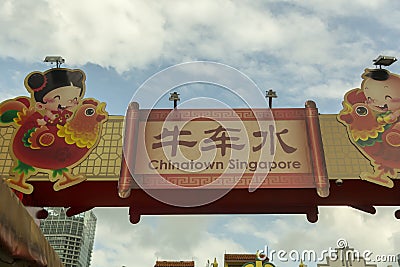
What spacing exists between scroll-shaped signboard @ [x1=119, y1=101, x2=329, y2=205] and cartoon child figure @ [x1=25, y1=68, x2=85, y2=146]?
1.02 metres

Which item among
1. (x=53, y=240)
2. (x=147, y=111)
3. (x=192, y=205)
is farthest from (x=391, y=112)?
(x=53, y=240)

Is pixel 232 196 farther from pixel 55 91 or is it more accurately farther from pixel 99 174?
pixel 55 91

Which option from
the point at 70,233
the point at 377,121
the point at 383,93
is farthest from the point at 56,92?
the point at 70,233

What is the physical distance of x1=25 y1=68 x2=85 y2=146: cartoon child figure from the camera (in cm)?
648

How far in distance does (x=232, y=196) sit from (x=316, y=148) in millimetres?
1466

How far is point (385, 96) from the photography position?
661cm

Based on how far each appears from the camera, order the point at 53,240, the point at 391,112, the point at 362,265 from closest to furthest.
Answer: the point at 391,112
the point at 362,265
the point at 53,240

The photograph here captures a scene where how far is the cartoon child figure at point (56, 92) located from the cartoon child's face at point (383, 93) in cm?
476

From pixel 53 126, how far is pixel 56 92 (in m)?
0.64

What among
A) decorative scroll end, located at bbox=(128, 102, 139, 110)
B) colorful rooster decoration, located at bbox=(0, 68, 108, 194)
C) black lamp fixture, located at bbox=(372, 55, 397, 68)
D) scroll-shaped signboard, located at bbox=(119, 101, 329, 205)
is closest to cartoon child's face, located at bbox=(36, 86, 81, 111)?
colorful rooster decoration, located at bbox=(0, 68, 108, 194)

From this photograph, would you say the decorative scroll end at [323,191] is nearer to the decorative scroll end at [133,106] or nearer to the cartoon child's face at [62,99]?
the decorative scroll end at [133,106]

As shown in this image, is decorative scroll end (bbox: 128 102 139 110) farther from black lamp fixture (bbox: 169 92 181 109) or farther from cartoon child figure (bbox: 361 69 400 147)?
cartoon child figure (bbox: 361 69 400 147)

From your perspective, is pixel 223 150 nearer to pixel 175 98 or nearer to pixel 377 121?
pixel 175 98

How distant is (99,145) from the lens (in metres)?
6.22
